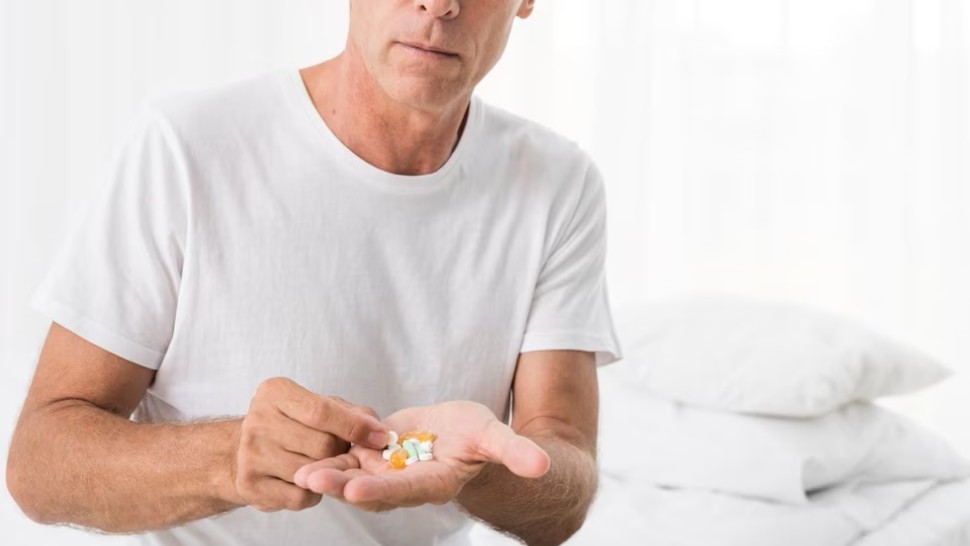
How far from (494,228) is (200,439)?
1.76 ft

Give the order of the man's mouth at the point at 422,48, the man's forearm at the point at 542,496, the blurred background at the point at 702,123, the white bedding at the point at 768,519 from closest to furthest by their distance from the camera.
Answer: the man's forearm at the point at 542,496
the man's mouth at the point at 422,48
the white bedding at the point at 768,519
the blurred background at the point at 702,123

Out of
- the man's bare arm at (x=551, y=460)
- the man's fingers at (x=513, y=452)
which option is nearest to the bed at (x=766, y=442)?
the man's bare arm at (x=551, y=460)

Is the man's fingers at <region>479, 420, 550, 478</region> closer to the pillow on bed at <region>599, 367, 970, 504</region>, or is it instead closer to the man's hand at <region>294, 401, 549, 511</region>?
the man's hand at <region>294, 401, 549, 511</region>

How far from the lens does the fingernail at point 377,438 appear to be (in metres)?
1.19

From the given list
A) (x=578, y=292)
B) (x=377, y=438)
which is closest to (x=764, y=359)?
(x=578, y=292)

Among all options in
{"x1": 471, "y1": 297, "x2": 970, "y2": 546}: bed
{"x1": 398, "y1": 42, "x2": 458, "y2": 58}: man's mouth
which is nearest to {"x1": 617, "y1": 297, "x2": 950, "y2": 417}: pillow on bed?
{"x1": 471, "y1": 297, "x2": 970, "y2": 546}: bed

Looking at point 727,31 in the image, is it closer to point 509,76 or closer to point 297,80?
point 509,76

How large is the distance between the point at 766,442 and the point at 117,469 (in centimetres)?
135

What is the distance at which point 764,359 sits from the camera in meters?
2.45

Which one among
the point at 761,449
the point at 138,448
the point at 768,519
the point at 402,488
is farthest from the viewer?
the point at 761,449

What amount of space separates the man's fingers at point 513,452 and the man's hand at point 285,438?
0.13 metres

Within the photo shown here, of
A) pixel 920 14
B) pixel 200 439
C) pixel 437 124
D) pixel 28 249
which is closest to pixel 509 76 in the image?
pixel 920 14

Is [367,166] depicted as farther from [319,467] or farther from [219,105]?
[319,467]

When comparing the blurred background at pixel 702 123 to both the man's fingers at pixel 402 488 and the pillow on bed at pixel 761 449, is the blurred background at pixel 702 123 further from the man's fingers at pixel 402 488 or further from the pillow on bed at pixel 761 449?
the man's fingers at pixel 402 488
